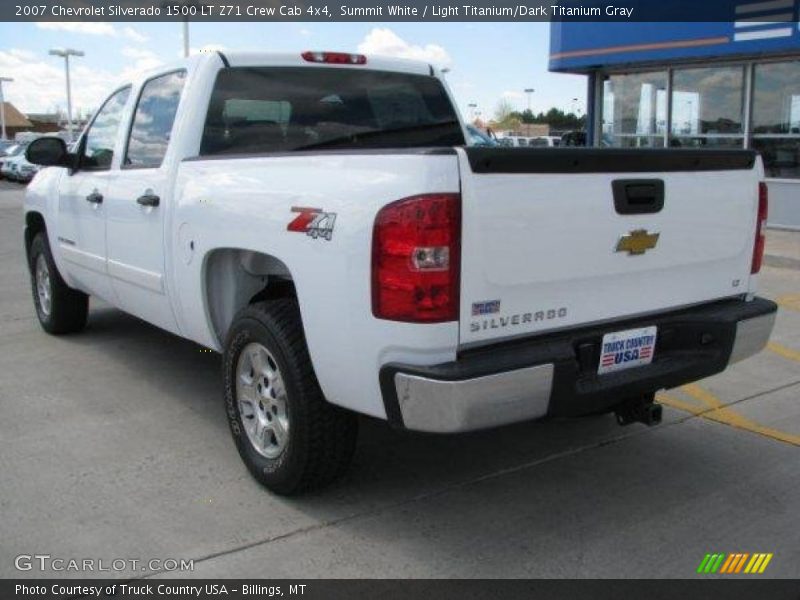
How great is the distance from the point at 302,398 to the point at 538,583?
116 centimetres

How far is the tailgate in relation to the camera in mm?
2971

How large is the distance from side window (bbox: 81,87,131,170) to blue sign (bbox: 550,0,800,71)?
1024cm

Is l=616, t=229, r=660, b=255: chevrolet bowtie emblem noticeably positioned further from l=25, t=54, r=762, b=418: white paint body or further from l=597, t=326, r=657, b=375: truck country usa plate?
l=597, t=326, r=657, b=375: truck country usa plate

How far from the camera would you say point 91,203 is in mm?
5340

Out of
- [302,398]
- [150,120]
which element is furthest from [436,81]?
[302,398]

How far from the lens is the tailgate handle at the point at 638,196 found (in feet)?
10.8

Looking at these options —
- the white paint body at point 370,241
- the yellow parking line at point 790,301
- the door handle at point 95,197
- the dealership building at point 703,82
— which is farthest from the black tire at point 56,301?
the dealership building at point 703,82

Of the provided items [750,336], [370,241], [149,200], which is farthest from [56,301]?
[750,336]

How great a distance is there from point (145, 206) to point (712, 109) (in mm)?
12005

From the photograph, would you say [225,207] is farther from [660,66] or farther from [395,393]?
[660,66]

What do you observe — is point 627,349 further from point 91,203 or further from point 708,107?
point 708,107

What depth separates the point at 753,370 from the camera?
5.78m

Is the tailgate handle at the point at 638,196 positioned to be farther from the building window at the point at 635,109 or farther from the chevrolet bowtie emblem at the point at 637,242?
→ the building window at the point at 635,109
